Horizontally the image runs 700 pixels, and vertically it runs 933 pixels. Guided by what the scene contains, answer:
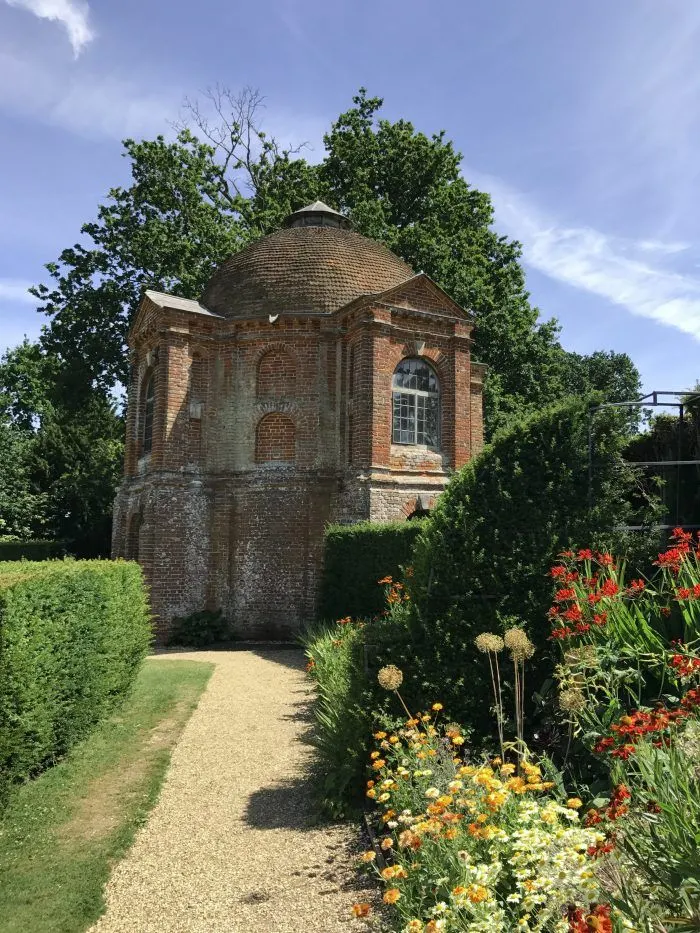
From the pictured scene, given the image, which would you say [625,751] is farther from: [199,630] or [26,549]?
[26,549]

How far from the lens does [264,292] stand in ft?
64.0

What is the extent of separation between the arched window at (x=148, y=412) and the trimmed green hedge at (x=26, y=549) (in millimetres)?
6545

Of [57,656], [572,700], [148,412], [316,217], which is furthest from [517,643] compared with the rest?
[316,217]

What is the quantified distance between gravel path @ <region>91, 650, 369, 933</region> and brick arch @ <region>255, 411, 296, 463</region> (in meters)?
10.4

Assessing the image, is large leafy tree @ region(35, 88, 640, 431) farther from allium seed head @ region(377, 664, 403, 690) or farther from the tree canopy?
allium seed head @ region(377, 664, 403, 690)

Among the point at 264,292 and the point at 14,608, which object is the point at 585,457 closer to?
the point at 14,608

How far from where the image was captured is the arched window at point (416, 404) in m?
18.2

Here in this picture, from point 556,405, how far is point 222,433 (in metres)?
13.6

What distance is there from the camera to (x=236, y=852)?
5.34 metres

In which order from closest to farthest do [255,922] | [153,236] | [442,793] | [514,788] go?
[514,788], [255,922], [442,793], [153,236]

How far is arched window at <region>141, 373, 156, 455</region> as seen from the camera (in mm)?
19889

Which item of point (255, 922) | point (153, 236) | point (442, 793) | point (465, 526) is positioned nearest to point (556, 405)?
point (465, 526)

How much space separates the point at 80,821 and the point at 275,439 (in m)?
13.3

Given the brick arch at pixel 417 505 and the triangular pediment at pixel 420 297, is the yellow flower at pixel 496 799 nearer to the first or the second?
the brick arch at pixel 417 505
